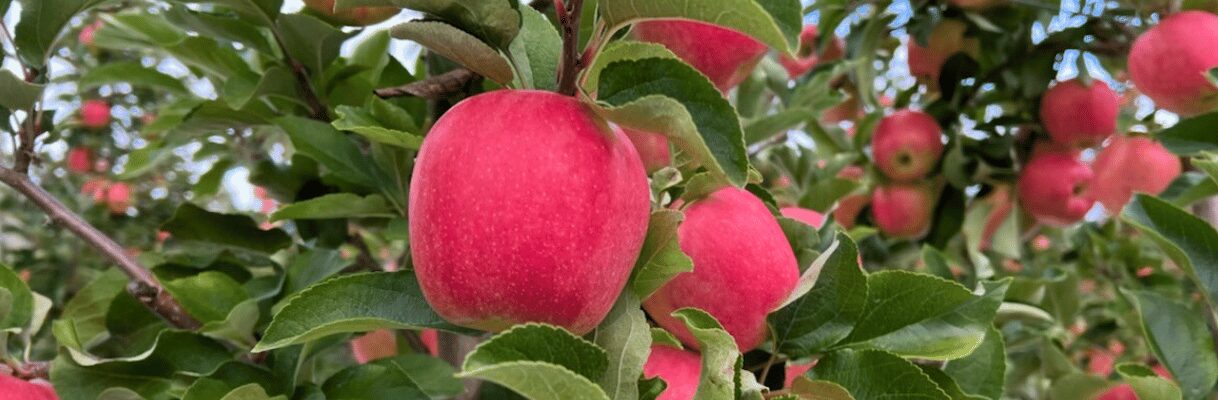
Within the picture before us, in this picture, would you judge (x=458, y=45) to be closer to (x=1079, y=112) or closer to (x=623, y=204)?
(x=623, y=204)

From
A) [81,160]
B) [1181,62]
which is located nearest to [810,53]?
[1181,62]

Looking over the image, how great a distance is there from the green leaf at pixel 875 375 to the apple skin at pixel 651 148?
0.16m

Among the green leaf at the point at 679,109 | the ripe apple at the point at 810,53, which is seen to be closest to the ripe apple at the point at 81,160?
the ripe apple at the point at 810,53

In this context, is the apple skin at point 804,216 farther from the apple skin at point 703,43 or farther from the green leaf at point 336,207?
the green leaf at point 336,207

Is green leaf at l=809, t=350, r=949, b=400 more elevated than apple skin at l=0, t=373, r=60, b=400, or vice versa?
green leaf at l=809, t=350, r=949, b=400

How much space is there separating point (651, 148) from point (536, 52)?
5.4 inches

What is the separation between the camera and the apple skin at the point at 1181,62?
1.05 metres

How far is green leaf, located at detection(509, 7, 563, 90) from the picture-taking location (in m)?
0.50

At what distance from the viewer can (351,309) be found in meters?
0.48

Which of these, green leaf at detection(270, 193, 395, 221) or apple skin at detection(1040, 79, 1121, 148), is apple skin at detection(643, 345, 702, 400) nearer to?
green leaf at detection(270, 193, 395, 221)

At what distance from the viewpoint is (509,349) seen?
0.38 meters

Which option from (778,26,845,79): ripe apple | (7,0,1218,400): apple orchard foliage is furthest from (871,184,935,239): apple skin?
(778,26,845,79): ripe apple

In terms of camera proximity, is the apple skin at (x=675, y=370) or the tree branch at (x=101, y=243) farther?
the tree branch at (x=101, y=243)

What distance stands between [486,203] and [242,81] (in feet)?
1.59
